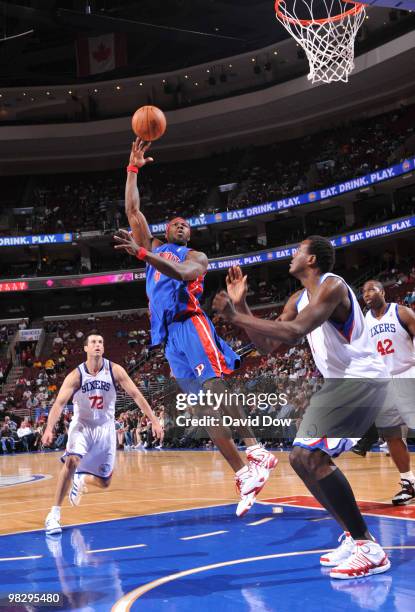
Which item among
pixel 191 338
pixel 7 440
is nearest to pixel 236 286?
pixel 191 338

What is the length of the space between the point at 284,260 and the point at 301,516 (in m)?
25.5

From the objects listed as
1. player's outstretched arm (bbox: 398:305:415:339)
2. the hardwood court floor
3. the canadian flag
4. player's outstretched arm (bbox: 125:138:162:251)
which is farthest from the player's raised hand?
the canadian flag

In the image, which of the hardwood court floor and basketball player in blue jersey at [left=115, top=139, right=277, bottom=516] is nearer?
basketball player in blue jersey at [left=115, top=139, right=277, bottom=516]

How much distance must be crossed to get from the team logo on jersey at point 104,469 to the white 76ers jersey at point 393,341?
301cm

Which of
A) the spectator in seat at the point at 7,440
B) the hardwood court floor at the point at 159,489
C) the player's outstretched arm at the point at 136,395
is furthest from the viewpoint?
the spectator in seat at the point at 7,440

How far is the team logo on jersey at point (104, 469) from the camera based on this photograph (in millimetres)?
6941

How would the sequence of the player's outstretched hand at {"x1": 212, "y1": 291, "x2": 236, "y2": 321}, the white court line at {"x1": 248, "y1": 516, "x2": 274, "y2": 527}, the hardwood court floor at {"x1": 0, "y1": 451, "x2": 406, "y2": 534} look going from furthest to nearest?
the hardwood court floor at {"x1": 0, "y1": 451, "x2": 406, "y2": 534} → the white court line at {"x1": 248, "y1": 516, "x2": 274, "y2": 527} → the player's outstretched hand at {"x1": 212, "y1": 291, "x2": 236, "y2": 321}

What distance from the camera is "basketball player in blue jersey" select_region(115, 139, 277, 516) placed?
496 centimetres

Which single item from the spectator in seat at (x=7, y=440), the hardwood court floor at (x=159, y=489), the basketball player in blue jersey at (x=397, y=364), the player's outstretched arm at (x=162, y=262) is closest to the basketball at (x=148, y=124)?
the player's outstretched arm at (x=162, y=262)

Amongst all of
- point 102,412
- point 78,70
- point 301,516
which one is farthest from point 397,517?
point 78,70

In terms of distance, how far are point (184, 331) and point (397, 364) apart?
2824 mm

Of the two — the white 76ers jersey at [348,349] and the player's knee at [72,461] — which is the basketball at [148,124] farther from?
the player's knee at [72,461]

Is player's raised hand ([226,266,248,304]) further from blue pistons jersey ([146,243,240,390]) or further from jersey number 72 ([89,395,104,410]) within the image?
jersey number 72 ([89,395,104,410])

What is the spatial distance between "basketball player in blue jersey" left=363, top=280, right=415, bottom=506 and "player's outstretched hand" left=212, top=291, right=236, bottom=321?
3.52 meters
